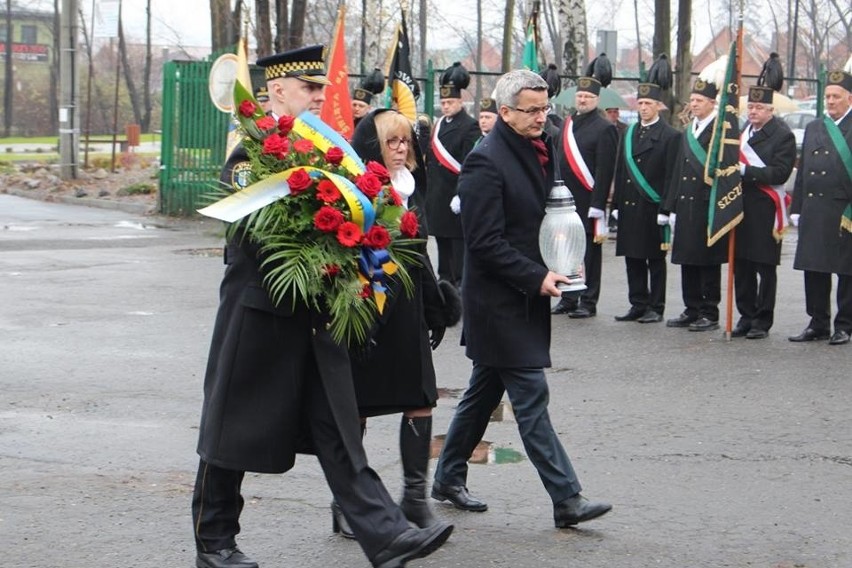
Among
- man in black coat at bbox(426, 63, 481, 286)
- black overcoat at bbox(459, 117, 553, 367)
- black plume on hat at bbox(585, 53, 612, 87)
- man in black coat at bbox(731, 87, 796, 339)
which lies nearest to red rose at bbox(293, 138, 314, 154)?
black overcoat at bbox(459, 117, 553, 367)

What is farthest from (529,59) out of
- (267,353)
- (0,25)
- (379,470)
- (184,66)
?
(0,25)

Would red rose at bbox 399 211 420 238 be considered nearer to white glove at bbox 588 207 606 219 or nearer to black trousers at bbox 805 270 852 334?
black trousers at bbox 805 270 852 334

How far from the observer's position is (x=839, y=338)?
10.6 metres

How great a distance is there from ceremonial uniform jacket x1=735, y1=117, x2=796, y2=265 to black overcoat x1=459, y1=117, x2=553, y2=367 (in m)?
5.35

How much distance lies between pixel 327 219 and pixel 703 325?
7.09m

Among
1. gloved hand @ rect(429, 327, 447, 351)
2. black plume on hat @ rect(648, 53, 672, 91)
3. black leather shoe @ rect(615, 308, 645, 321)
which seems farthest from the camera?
black plume on hat @ rect(648, 53, 672, 91)

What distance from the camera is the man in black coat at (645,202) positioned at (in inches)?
458

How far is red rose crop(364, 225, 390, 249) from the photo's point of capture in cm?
485

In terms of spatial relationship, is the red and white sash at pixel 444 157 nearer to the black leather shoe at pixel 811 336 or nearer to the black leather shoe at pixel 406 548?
the black leather shoe at pixel 811 336

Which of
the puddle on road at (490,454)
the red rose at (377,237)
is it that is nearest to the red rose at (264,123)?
the red rose at (377,237)

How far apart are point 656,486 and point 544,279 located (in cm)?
144

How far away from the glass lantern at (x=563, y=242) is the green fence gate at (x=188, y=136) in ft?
51.3

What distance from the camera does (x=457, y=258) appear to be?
1295 cm

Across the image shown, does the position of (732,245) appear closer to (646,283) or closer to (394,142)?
(646,283)
